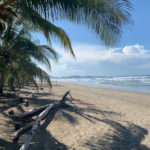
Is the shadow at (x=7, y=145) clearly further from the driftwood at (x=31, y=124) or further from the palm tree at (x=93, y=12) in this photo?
the palm tree at (x=93, y=12)

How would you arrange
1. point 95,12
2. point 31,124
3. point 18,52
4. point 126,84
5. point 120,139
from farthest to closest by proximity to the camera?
point 126,84 < point 18,52 < point 120,139 < point 31,124 < point 95,12

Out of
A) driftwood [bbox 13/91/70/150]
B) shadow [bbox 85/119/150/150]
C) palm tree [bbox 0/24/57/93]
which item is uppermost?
palm tree [bbox 0/24/57/93]

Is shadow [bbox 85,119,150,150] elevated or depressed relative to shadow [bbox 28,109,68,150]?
depressed

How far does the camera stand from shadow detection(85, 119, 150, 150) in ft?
10.9

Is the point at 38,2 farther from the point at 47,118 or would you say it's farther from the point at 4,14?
the point at 47,118

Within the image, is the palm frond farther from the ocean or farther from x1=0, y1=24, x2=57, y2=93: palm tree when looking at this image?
the ocean

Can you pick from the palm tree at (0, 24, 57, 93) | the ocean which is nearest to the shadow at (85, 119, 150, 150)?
the palm tree at (0, 24, 57, 93)

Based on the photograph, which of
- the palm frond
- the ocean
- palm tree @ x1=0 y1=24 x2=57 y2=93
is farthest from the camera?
the ocean

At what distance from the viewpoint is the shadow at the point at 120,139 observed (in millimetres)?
3337

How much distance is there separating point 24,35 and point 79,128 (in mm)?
4971

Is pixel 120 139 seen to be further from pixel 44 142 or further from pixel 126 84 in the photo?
pixel 126 84

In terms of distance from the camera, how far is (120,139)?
12.3 feet

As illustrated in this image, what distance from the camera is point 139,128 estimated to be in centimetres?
465

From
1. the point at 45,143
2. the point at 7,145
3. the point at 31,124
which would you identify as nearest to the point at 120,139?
the point at 45,143
